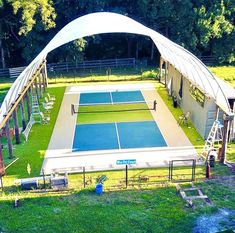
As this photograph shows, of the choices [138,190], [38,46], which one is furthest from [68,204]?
[38,46]

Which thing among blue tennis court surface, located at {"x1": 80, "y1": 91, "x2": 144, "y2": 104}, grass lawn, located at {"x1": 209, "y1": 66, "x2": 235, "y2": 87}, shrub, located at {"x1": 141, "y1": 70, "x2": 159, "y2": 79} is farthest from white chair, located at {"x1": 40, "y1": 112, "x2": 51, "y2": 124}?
grass lawn, located at {"x1": 209, "y1": 66, "x2": 235, "y2": 87}

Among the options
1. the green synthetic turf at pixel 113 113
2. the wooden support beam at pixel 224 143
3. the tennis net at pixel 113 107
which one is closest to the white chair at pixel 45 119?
the green synthetic turf at pixel 113 113

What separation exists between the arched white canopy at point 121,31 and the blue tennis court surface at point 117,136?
10.4ft

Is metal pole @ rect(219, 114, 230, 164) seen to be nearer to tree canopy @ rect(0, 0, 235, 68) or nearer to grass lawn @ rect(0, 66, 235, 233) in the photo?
grass lawn @ rect(0, 66, 235, 233)

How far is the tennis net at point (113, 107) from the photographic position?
2238cm

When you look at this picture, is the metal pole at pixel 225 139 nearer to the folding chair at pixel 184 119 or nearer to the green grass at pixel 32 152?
the folding chair at pixel 184 119

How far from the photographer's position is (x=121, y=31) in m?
19.4

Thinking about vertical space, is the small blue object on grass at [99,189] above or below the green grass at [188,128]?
below

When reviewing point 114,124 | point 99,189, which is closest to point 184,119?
point 114,124

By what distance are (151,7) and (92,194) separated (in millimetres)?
21364

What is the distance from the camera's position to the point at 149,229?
11.7 meters

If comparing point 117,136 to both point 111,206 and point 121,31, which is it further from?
point 111,206

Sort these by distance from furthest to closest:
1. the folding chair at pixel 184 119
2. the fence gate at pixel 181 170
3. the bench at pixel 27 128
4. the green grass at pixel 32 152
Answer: the folding chair at pixel 184 119 → the bench at pixel 27 128 → the green grass at pixel 32 152 → the fence gate at pixel 181 170

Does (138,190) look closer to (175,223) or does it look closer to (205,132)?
(175,223)
